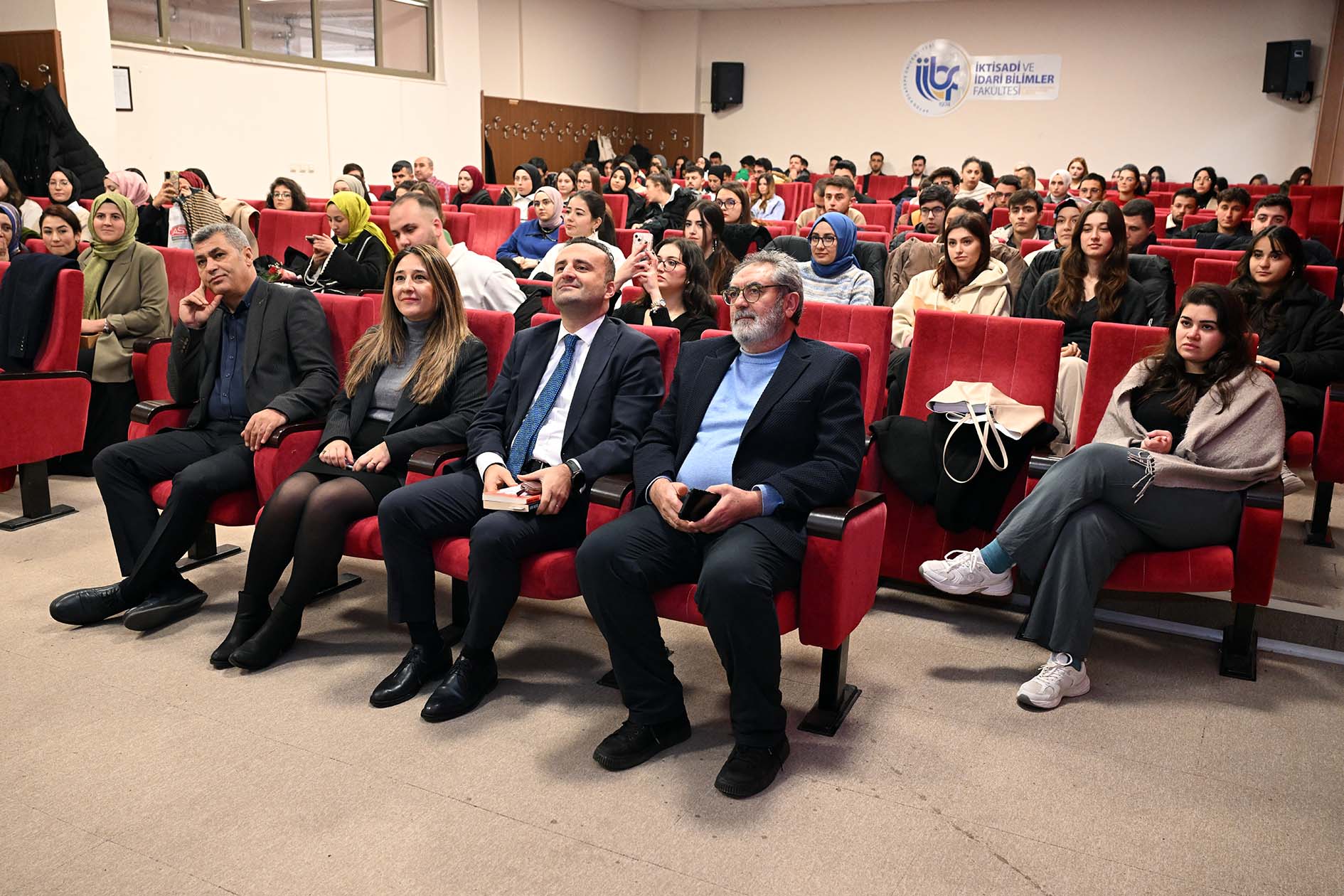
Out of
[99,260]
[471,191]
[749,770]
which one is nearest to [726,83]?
[471,191]

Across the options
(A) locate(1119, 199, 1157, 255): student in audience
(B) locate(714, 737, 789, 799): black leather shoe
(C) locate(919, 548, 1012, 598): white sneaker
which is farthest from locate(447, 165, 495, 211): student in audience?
(B) locate(714, 737, 789, 799): black leather shoe

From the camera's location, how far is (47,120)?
8328 mm

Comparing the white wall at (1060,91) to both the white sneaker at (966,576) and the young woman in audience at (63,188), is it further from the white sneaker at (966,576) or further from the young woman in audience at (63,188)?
the white sneaker at (966,576)

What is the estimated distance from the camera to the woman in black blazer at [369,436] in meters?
2.89

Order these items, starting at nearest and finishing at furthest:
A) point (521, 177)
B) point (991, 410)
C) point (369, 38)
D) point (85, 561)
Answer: point (991, 410) < point (85, 561) < point (521, 177) < point (369, 38)

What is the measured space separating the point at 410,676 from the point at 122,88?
8632 millimetres

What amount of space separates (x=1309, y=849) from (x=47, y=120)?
936 cm

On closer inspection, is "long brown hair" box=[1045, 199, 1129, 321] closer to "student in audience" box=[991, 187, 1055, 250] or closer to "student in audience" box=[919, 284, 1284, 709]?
"student in audience" box=[919, 284, 1284, 709]

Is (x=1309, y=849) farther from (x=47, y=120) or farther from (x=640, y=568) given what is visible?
(x=47, y=120)

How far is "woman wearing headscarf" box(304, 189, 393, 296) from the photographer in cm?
525

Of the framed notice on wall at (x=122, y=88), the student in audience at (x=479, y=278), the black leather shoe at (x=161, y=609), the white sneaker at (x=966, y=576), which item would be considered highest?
the framed notice on wall at (x=122, y=88)

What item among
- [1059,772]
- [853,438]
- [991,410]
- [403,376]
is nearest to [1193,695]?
[1059,772]

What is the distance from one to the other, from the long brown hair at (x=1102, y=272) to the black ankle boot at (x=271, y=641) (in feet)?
9.95

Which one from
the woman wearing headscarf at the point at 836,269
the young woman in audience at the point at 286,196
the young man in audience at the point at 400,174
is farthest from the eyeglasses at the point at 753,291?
the young man in audience at the point at 400,174
